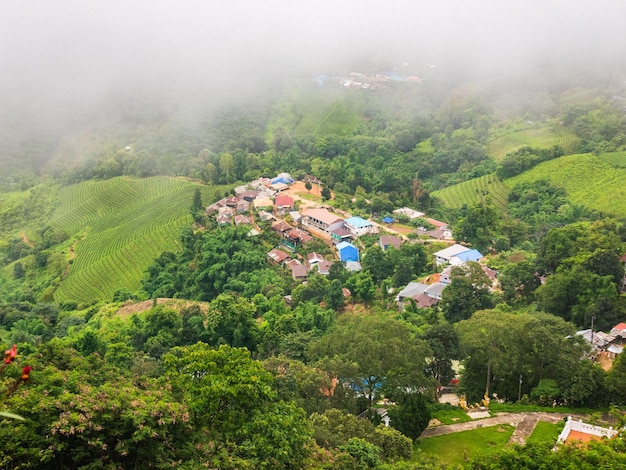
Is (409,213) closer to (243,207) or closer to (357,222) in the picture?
(357,222)

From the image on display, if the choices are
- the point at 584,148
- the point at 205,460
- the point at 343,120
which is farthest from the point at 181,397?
the point at 343,120

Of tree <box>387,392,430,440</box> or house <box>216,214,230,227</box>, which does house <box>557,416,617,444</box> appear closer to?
tree <box>387,392,430,440</box>

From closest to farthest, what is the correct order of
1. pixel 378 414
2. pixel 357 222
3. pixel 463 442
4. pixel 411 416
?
pixel 411 416
pixel 463 442
pixel 378 414
pixel 357 222

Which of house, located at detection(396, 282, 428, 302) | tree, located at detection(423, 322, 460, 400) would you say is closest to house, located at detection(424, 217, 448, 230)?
house, located at detection(396, 282, 428, 302)

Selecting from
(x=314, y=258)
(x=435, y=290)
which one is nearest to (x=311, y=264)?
(x=314, y=258)

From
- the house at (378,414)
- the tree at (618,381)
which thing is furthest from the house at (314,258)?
the tree at (618,381)

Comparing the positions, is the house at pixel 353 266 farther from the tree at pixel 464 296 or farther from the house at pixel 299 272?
the tree at pixel 464 296
